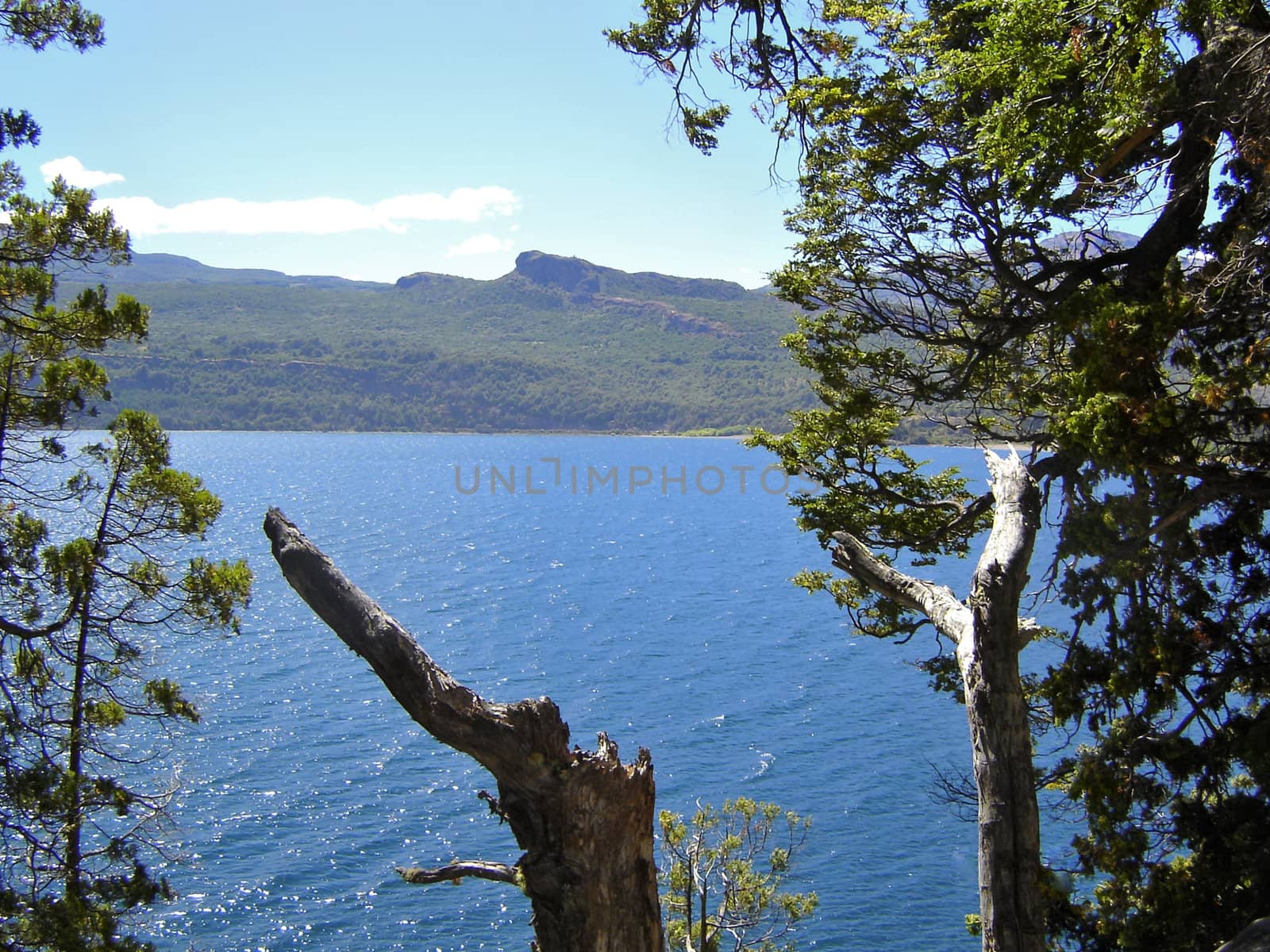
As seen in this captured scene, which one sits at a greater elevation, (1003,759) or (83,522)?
(83,522)

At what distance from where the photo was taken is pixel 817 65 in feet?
34.2

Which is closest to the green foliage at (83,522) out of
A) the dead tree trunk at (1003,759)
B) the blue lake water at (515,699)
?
the dead tree trunk at (1003,759)

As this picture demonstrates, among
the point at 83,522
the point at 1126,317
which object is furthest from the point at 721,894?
the point at 1126,317

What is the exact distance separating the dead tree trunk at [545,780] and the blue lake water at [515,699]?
15.5 meters

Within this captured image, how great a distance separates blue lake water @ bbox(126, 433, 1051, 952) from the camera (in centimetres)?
1892

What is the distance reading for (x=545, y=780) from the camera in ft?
12.9

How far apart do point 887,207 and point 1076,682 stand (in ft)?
17.0

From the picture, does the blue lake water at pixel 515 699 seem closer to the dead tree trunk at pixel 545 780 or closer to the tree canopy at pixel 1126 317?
the tree canopy at pixel 1126 317

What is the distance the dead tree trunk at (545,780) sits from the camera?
12.6ft

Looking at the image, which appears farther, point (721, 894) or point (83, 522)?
point (721, 894)

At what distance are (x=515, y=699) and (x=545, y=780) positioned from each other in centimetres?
2620

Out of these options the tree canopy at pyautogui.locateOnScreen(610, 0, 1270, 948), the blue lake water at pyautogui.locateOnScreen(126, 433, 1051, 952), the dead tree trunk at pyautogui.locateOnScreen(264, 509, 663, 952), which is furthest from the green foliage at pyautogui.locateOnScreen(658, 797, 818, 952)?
the dead tree trunk at pyautogui.locateOnScreen(264, 509, 663, 952)

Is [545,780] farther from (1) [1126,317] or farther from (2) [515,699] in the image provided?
(2) [515,699]

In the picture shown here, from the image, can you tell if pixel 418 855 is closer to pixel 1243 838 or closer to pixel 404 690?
pixel 1243 838
